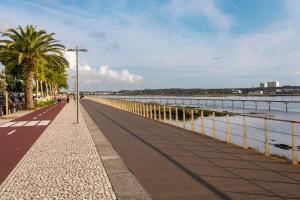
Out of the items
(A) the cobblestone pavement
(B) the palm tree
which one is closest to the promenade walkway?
(A) the cobblestone pavement

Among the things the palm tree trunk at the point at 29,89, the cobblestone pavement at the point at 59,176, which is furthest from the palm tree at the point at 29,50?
the cobblestone pavement at the point at 59,176

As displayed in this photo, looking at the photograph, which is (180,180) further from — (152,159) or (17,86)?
(17,86)

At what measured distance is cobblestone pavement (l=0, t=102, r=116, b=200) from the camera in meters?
6.61

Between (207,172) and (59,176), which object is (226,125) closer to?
(207,172)

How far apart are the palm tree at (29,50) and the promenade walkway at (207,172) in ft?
98.0

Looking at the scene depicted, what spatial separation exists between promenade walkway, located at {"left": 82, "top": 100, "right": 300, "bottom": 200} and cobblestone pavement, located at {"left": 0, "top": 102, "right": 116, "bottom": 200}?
2.75 feet

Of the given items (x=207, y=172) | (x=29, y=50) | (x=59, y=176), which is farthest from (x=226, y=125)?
(x=29, y=50)

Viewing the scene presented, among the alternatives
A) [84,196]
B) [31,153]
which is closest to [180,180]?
[84,196]

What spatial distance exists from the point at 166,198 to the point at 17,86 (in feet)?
360

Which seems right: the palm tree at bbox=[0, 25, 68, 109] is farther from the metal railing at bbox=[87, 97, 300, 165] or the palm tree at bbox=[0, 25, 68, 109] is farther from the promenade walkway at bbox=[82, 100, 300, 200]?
the promenade walkway at bbox=[82, 100, 300, 200]

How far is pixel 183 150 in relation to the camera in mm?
11289

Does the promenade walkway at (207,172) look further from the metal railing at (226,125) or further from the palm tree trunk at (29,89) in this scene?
the palm tree trunk at (29,89)

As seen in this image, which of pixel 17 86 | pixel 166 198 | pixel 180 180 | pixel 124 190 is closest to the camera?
pixel 166 198

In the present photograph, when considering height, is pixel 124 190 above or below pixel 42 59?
below
